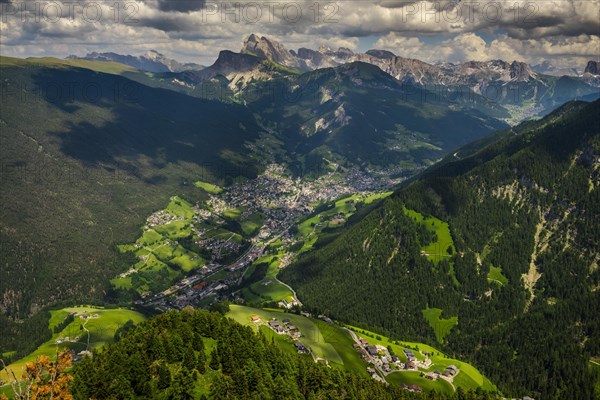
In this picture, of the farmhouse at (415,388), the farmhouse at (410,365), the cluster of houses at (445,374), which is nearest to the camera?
the farmhouse at (415,388)

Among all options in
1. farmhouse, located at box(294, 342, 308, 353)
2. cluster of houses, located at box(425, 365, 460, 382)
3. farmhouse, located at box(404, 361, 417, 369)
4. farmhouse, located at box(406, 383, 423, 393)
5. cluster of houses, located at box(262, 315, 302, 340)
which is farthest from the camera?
cluster of houses, located at box(262, 315, 302, 340)

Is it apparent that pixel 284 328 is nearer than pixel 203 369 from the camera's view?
No

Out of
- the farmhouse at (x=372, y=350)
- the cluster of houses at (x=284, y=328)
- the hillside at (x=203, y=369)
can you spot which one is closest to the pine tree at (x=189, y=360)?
the hillside at (x=203, y=369)

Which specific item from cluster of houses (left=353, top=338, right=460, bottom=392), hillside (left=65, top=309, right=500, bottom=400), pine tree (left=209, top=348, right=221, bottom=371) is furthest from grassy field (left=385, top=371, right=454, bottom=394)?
pine tree (left=209, top=348, right=221, bottom=371)

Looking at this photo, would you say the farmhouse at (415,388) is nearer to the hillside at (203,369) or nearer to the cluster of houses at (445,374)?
the cluster of houses at (445,374)

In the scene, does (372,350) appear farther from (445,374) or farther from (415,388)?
(415,388)

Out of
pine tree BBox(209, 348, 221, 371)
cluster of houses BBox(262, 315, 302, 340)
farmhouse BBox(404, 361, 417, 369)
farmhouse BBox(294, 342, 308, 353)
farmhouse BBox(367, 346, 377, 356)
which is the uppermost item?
pine tree BBox(209, 348, 221, 371)

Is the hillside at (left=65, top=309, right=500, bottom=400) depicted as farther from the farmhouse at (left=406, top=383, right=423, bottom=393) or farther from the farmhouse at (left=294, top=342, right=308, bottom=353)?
the farmhouse at (left=294, top=342, right=308, bottom=353)

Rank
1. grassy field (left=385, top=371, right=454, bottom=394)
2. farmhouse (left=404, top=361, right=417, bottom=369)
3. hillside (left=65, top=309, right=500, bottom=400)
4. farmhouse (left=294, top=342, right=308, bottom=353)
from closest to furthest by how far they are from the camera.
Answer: hillside (left=65, top=309, right=500, bottom=400) < farmhouse (left=294, top=342, right=308, bottom=353) < grassy field (left=385, top=371, right=454, bottom=394) < farmhouse (left=404, top=361, right=417, bottom=369)

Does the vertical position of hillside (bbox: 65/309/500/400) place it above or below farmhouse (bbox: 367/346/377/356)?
above

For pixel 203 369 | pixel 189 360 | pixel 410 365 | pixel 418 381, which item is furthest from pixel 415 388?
pixel 189 360
